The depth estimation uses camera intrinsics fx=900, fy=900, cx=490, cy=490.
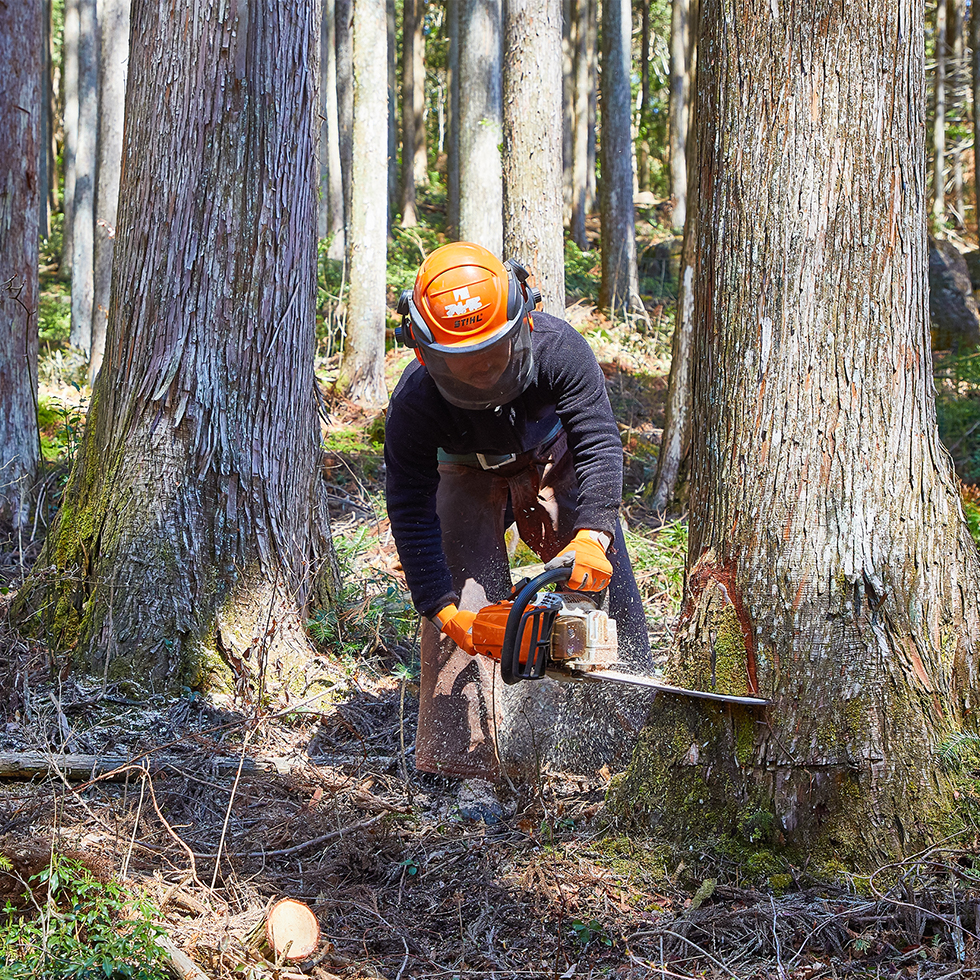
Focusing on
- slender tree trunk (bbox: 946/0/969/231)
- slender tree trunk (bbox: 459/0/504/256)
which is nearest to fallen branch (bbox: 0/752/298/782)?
slender tree trunk (bbox: 459/0/504/256)

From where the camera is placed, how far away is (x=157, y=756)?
141 inches

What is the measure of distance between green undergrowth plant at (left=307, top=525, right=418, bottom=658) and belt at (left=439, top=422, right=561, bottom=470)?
1341 mm

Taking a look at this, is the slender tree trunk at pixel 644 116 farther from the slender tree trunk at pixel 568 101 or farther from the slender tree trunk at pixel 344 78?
the slender tree trunk at pixel 344 78

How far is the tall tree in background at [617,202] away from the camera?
44.8ft

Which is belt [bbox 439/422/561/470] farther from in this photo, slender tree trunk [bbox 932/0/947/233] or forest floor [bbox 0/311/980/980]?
slender tree trunk [bbox 932/0/947/233]

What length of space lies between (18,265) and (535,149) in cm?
412

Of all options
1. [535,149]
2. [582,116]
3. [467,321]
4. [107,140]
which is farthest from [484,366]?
[582,116]

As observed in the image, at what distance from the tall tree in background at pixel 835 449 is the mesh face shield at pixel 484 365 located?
659 mm

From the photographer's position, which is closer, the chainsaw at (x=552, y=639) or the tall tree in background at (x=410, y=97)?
the chainsaw at (x=552, y=639)

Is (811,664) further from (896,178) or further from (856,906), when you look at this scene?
(896,178)

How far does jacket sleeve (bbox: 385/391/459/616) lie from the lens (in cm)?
327

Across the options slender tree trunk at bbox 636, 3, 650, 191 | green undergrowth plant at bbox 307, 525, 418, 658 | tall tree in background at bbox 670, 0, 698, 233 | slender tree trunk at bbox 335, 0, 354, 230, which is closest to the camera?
green undergrowth plant at bbox 307, 525, 418, 658

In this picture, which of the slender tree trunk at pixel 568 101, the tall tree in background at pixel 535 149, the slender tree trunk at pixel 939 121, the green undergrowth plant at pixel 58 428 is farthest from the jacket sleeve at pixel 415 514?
the slender tree trunk at pixel 568 101

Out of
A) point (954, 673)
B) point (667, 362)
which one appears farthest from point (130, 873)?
point (667, 362)
